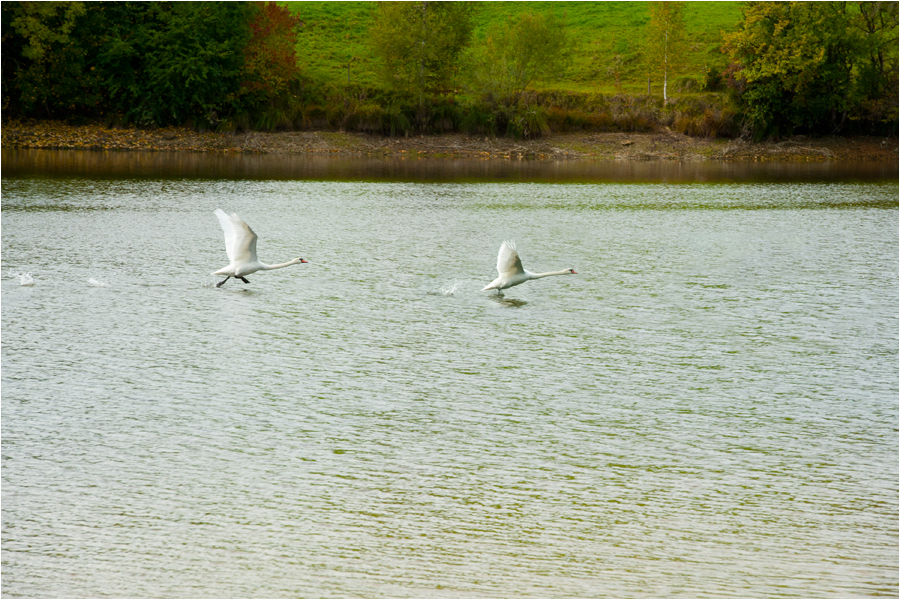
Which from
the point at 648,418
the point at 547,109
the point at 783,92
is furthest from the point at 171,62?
the point at 648,418

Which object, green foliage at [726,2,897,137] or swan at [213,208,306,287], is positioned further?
green foliage at [726,2,897,137]

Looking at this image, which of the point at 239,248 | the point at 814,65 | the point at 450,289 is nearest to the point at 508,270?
the point at 450,289

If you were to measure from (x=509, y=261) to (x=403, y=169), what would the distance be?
121 ft

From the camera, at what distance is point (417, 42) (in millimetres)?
70312

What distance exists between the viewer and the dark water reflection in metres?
47.0

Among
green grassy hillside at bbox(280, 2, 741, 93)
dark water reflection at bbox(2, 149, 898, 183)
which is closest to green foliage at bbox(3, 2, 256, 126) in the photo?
dark water reflection at bbox(2, 149, 898, 183)

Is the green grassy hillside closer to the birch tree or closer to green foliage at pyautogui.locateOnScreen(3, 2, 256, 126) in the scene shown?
A: the birch tree

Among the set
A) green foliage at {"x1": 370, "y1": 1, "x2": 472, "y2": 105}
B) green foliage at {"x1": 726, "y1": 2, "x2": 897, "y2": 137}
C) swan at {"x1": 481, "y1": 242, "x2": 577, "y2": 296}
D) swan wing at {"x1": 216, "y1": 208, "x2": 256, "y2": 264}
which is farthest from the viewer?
green foliage at {"x1": 370, "y1": 1, "x2": 472, "y2": 105}

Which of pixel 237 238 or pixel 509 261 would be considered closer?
pixel 509 261

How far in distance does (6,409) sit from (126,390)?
1428 millimetres

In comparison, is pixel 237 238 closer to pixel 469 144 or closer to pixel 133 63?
pixel 469 144

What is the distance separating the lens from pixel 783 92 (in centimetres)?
7125

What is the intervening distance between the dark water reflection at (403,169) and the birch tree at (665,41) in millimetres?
11421

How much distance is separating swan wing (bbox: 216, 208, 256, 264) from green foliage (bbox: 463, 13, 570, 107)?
52.3 metres
